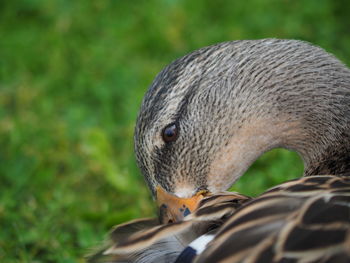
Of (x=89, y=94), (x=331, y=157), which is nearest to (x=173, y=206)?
(x=331, y=157)

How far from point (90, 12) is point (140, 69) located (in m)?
1.06

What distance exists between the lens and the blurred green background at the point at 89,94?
4.28 metres

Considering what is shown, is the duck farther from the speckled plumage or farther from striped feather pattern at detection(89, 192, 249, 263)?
striped feather pattern at detection(89, 192, 249, 263)

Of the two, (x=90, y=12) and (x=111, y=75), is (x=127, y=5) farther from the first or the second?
(x=111, y=75)

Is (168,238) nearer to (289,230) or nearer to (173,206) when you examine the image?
(289,230)

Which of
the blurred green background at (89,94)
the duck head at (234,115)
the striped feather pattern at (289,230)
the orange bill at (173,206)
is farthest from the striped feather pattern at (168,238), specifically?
the blurred green background at (89,94)

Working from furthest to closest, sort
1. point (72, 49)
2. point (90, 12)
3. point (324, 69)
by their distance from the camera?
point (90, 12)
point (72, 49)
point (324, 69)

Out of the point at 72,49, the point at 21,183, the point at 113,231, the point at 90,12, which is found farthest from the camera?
the point at 90,12

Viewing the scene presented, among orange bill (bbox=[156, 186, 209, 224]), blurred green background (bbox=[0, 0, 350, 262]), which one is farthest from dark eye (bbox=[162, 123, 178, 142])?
blurred green background (bbox=[0, 0, 350, 262])

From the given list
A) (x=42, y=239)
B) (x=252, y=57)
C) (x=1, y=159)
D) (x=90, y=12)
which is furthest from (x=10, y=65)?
(x=252, y=57)

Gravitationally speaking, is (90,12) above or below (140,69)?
above

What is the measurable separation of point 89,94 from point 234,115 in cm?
245

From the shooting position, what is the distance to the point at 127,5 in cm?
695

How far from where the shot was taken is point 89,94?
595 centimetres
